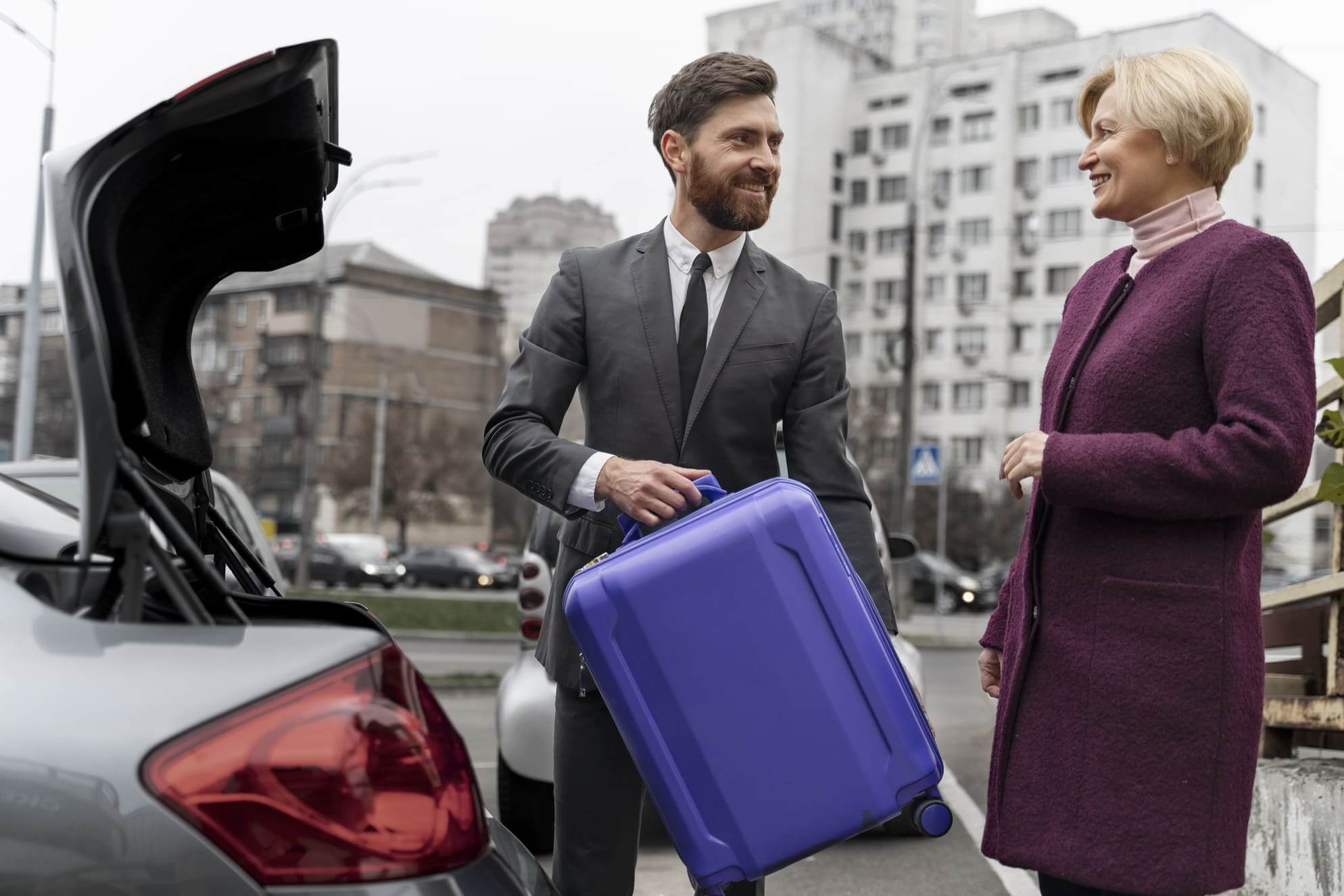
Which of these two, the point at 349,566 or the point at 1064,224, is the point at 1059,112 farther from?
the point at 349,566

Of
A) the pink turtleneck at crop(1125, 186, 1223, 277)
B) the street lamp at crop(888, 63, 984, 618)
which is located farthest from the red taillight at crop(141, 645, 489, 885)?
the street lamp at crop(888, 63, 984, 618)

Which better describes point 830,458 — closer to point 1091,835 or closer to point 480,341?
point 1091,835

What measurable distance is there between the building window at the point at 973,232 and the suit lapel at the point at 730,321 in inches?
3020

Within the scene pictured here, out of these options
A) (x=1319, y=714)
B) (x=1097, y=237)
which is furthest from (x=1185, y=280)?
(x=1097, y=237)

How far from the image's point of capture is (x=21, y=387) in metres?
19.7

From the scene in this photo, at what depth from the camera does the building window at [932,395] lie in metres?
78.1

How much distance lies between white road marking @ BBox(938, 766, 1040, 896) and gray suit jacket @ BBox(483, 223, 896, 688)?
1.48 meters

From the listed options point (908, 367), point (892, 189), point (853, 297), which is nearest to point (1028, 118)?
point (892, 189)

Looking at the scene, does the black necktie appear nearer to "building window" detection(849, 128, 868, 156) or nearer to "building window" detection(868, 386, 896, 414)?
"building window" detection(868, 386, 896, 414)

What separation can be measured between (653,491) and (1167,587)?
826 mm

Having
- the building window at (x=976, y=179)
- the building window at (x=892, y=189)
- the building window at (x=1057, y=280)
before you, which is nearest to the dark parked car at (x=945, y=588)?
the building window at (x=1057, y=280)

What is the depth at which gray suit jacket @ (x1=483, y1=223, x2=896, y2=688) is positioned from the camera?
2789mm

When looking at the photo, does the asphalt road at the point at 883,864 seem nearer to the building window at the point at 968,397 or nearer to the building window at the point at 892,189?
the building window at the point at 968,397

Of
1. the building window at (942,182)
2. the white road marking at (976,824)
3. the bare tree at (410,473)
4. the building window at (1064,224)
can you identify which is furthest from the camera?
the building window at (942,182)
